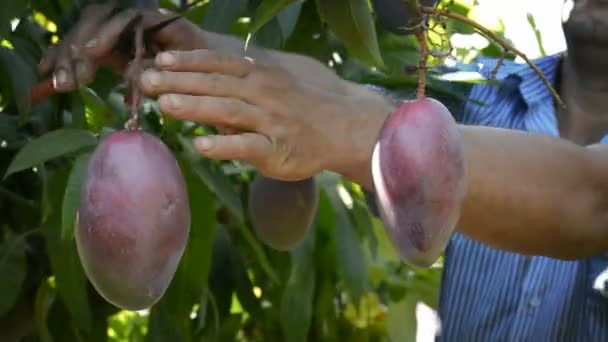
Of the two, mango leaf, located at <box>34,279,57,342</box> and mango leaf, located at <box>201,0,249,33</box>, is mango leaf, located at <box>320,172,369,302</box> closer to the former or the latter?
mango leaf, located at <box>34,279,57,342</box>

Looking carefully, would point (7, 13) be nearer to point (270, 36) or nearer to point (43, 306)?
point (270, 36)

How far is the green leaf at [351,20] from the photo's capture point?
1.84 feet

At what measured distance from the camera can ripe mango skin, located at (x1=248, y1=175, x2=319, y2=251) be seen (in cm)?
76

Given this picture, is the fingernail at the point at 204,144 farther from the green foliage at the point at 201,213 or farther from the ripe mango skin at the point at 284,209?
the ripe mango skin at the point at 284,209

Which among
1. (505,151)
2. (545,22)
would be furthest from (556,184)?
(545,22)

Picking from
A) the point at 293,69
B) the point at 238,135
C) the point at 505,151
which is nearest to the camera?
the point at 238,135

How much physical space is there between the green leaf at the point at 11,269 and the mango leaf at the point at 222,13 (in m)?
0.37

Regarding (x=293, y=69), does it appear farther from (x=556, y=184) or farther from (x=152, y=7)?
(x=556, y=184)

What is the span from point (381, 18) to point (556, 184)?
22 centimetres

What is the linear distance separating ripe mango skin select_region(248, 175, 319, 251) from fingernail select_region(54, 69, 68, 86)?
0.24 meters

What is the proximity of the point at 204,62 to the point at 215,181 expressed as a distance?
0.20 m

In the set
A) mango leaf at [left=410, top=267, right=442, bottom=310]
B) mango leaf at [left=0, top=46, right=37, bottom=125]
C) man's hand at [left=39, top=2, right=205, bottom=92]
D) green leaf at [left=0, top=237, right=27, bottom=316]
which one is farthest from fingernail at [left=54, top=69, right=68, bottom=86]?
mango leaf at [left=410, top=267, right=442, bottom=310]

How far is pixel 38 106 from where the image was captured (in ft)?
2.85

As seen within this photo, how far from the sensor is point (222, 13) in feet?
2.02
